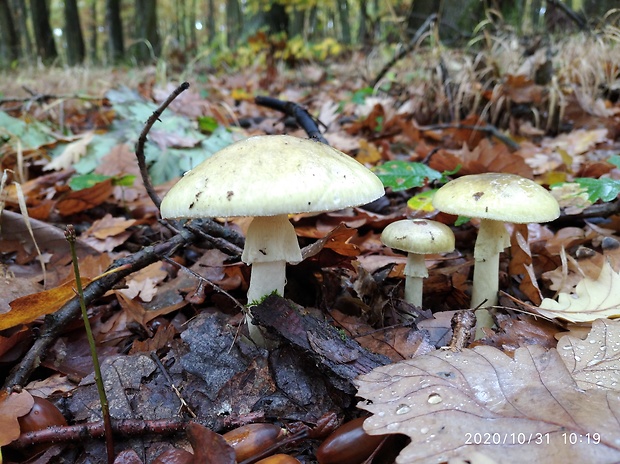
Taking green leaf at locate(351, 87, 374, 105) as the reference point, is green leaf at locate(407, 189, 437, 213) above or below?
below

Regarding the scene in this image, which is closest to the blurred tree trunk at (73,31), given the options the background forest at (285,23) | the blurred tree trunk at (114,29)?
the background forest at (285,23)

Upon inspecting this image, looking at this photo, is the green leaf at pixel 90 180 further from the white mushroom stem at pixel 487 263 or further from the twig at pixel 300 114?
the white mushroom stem at pixel 487 263

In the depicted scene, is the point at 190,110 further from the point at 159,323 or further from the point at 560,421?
the point at 560,421

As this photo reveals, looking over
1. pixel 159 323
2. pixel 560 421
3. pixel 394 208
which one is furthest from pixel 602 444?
pixel 394 208

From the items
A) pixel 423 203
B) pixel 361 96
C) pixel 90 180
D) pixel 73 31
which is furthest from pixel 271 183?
pixel 73 31

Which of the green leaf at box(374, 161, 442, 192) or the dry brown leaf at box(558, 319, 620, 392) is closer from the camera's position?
the dry brown leaf at box(558, 319, 620, 392)

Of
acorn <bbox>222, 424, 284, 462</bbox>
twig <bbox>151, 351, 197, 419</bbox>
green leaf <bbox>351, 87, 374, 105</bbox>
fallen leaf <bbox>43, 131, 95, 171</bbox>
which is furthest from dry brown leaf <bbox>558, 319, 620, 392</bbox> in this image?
green leaf <bbox>351, 87, 374, 105</bbox>

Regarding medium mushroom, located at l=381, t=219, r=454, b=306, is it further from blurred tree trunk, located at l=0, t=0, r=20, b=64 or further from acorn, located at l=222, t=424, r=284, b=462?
blurred tree trunk, located at l=0, t=0, r=20, b=64

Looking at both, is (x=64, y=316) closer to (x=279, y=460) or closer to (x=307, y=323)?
(x=307, y=323)

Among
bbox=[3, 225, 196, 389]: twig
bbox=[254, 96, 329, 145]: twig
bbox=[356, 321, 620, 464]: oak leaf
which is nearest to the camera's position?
bbox=[356, 321, 620, 464]: oak leaf
